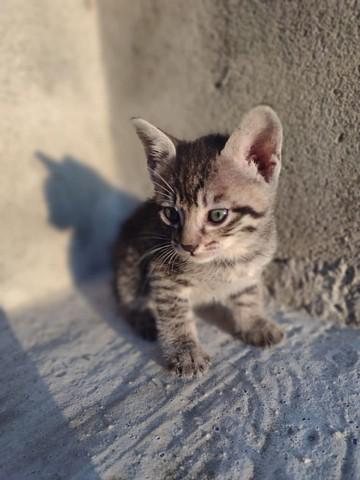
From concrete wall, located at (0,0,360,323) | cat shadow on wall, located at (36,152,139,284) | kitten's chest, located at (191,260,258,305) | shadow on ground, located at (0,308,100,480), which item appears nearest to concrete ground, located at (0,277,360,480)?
shadow on ground, located at (0,308,100,480)

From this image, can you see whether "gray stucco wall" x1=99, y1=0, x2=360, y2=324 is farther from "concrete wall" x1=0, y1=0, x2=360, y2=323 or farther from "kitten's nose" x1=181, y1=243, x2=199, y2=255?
"kitten's nose" x1=181, y1=243, x2=199, y2=255

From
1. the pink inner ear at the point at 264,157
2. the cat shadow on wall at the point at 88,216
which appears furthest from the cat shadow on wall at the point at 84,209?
the pink inner ear at the point at 264,157

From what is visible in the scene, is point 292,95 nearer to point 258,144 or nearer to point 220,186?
point 258,144

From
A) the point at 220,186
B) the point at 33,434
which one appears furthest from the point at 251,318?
the point at 33,434

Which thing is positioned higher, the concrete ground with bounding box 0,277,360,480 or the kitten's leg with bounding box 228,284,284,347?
the kitten's leg with bounding box 228,284,284,347

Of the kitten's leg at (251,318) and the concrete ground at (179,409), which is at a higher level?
the kitten's leg at (251,318)

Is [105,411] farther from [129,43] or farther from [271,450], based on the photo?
[129,43]

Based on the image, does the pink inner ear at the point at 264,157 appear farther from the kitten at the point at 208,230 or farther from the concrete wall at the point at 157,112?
the concrete wall at the point at 157,112

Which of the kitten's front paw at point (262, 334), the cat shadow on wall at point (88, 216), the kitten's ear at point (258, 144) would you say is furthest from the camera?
the cat shadow on wall at point (88, 216)
